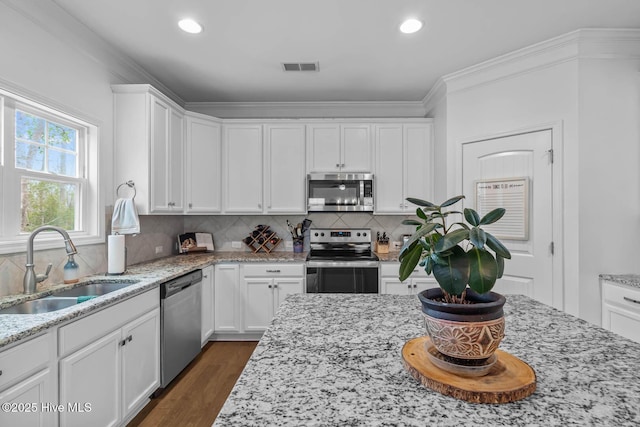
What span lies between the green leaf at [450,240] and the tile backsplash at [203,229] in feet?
8.03

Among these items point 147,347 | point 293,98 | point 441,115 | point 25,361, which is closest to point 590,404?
point 25,361

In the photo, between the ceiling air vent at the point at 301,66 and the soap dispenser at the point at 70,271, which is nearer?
the soap dispenser at the point at 70,271

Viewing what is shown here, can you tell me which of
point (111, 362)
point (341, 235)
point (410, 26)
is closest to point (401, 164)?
point (341, 235)

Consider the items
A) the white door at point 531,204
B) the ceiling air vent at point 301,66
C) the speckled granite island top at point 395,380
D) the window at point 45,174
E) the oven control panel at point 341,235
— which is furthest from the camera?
the oven control panel at point 341,235

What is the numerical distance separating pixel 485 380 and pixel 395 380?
0.21m

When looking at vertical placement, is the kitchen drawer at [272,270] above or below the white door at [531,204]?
below

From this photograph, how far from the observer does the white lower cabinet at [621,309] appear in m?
2.08

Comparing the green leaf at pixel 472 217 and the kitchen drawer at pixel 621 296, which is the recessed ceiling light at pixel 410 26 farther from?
the kitchen drawer at pixel 621 296

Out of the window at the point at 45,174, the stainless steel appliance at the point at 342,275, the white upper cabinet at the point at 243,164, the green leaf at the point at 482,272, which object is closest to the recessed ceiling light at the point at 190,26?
the window at the point at 45,174

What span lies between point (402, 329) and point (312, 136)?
2793 mm

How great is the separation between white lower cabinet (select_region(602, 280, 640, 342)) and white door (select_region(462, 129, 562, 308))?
0.28 metres

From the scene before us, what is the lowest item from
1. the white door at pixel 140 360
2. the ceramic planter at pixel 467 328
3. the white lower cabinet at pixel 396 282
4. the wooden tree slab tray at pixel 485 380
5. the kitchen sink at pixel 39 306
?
the white door at pixel 140 360

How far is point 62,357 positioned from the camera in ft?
4.86

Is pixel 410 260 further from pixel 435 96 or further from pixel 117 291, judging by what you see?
pixel 435 96
